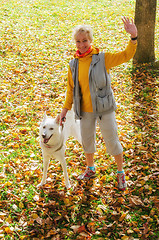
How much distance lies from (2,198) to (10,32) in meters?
7.62

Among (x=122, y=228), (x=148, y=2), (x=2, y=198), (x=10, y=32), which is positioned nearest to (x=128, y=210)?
(x=122, y=228)

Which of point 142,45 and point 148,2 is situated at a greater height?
point 148,2

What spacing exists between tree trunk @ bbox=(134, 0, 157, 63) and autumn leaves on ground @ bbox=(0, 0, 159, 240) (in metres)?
0.41

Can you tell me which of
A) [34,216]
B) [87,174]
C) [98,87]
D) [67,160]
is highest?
[98,87]

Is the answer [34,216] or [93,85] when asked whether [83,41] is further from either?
[34,216]

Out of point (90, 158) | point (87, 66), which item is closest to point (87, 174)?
point (90, 158)

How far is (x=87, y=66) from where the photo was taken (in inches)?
116

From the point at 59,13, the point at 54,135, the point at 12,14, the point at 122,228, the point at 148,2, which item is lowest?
the point at 122,228

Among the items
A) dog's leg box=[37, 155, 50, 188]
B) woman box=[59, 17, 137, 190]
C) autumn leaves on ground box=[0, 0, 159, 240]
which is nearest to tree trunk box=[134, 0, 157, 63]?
autumn leaves on ground box=[0, 0, 159, 240]

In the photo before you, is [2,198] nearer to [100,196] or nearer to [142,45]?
[100,196]

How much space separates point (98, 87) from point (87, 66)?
30 centimetres

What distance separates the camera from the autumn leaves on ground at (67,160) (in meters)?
3.13

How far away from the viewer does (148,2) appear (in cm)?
661

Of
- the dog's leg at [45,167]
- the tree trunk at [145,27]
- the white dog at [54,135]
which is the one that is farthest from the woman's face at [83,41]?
the tree trunk at [145,27]
